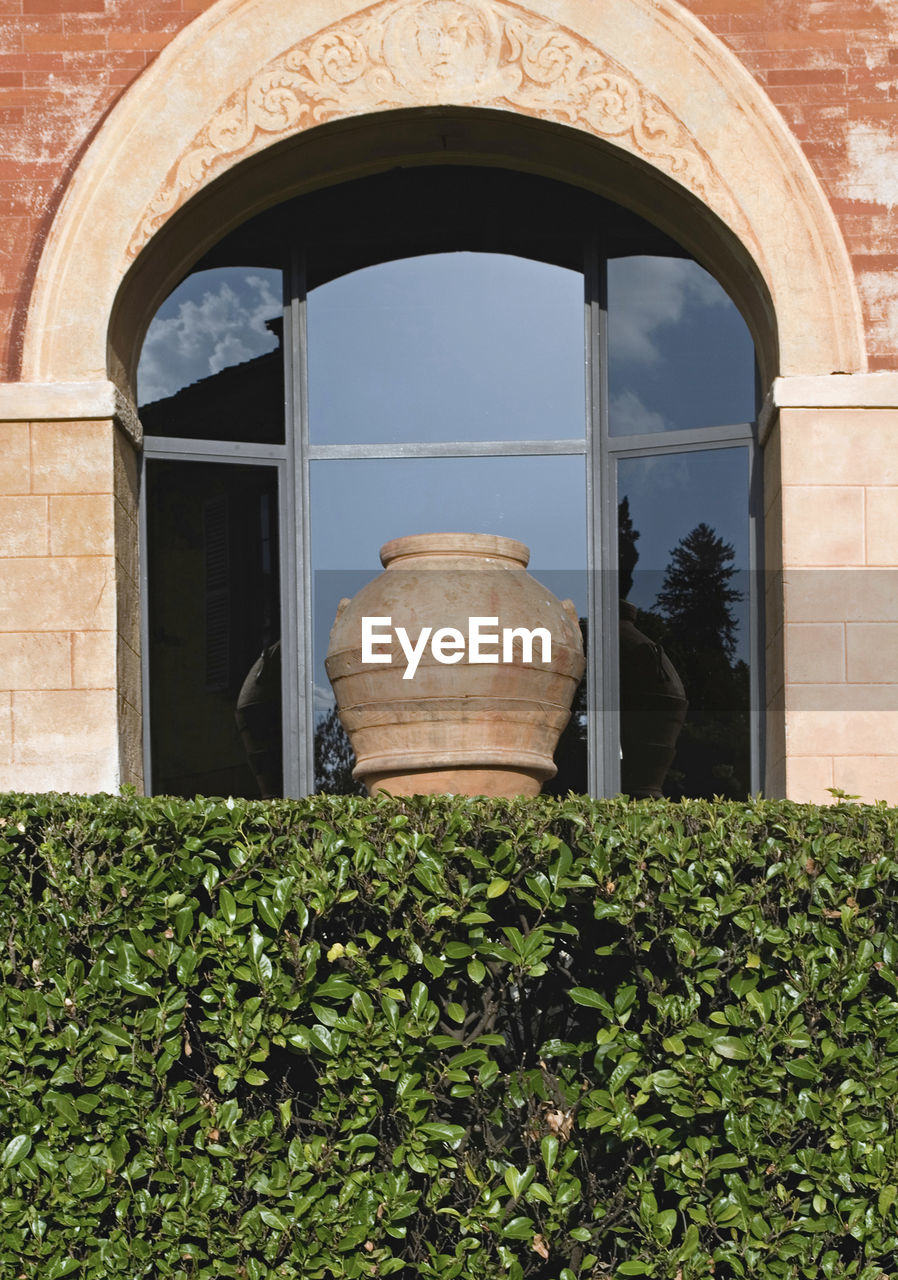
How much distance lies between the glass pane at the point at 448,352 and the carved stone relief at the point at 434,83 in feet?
4.03

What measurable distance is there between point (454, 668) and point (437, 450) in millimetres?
1871

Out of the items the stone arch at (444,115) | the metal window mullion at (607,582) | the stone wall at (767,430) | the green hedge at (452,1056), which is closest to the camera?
the green hedge at (452,1056)

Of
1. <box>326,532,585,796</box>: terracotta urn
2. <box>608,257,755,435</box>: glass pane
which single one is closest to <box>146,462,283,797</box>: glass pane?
<box>326,532,585,796</box>: terracotta urn

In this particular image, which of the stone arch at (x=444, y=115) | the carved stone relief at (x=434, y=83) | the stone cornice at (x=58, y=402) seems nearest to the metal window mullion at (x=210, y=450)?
the stone arch at (x=444, y=115)

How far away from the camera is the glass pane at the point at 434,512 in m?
7.17

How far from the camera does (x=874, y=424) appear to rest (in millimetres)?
5930

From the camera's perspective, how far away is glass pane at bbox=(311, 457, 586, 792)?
7.17 meters

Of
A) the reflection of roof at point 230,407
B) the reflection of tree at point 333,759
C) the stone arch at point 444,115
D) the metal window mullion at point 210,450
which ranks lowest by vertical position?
the reflection of tree at point 333,759

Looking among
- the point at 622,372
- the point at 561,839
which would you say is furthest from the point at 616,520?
the point at 561,839

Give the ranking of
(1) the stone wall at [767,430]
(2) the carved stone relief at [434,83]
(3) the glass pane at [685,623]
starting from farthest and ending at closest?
(3) the glass pane at [685,623], (2) the carved stone relief at [434,83], (1) the stone wall at [767,430]

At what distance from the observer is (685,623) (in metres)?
7.02

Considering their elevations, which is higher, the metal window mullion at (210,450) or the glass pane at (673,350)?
the glass pane at (673,350)

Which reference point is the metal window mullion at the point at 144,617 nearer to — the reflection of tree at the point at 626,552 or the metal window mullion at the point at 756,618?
the reflection of tree at the point at 626,552

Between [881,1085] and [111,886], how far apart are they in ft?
5.88
